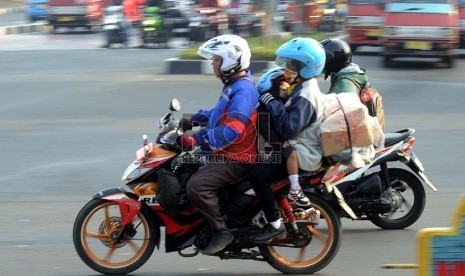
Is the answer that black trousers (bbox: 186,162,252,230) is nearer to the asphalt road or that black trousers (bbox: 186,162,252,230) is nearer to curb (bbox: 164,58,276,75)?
the asphalt road

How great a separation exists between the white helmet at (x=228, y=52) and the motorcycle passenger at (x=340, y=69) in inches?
61.0

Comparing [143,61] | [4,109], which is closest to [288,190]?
[4,109]

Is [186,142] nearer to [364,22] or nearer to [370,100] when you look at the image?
[370,100]

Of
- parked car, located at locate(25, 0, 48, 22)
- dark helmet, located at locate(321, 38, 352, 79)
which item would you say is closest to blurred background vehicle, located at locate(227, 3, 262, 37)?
parked car, located at locate(25, 0, 48, 22)

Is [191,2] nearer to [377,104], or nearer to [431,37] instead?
[431,37]

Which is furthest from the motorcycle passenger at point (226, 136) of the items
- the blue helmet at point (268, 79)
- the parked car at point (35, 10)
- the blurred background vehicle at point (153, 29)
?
the parked car at point (35, 10)

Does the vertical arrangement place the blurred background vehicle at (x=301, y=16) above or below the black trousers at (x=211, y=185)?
below

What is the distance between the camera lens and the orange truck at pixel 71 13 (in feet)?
119

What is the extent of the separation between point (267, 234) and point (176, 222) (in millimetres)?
637

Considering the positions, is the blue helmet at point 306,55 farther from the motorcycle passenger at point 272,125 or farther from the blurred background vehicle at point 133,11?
the blurred background vehicle at point 133,11

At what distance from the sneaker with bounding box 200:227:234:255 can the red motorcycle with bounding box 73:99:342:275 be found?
0.25 feet

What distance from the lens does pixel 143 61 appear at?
23.6 meters

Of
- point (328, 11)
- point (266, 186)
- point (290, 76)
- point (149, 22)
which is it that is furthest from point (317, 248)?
point (328, 11)

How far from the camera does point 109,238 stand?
661 centimetres
